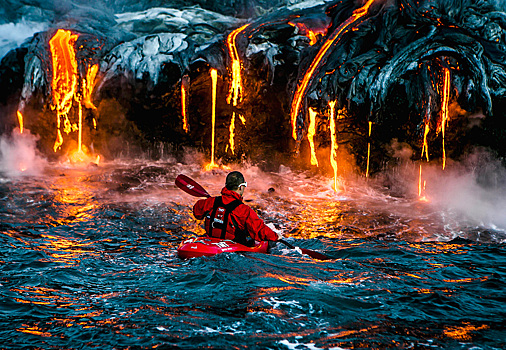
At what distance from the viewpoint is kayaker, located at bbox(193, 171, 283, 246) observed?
17.4ft

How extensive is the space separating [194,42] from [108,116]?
12.3ft

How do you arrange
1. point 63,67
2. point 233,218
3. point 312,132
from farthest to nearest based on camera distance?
point 63,67 → point 312,132 → point 233,218

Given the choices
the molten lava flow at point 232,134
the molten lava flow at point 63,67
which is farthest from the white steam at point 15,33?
the molten lava flow at point 232,134

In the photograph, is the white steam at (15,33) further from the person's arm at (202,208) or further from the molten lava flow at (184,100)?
the person's arm at (202,208)

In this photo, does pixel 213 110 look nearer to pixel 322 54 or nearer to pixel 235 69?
pixel 235 69

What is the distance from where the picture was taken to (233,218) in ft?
17.5

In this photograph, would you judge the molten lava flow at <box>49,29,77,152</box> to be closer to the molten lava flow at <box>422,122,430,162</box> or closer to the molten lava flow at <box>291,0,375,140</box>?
the molten lava flow at <box>291,0,375,140</box>

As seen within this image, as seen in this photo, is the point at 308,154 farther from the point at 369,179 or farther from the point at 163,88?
the point at 163,88

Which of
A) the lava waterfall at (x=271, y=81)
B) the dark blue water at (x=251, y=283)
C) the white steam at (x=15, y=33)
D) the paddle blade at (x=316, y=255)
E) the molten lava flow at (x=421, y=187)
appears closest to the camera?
the dark blue water at (x=251, y=283)

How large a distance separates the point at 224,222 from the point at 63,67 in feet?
34.2

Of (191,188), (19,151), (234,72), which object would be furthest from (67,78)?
(191,188)

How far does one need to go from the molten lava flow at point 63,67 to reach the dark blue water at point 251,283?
5.70m

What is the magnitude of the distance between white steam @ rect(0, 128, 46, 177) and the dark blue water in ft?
20.5

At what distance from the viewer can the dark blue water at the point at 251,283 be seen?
351 centimetres
